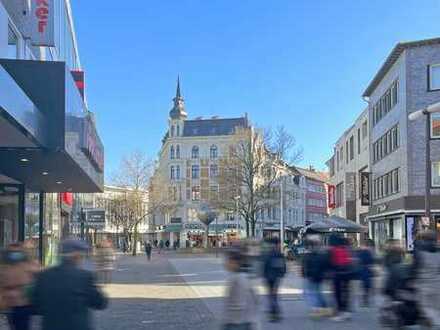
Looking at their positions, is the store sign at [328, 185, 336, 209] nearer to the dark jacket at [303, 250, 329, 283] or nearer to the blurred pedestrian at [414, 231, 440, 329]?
the dark jacket at [303, 250, 329, 283]

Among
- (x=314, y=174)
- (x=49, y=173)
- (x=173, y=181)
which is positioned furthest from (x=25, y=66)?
(x=314, y=174)

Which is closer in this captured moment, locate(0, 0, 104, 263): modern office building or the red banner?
locate(0, 0, 104, 263): modern office building

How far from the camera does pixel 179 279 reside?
27219mm

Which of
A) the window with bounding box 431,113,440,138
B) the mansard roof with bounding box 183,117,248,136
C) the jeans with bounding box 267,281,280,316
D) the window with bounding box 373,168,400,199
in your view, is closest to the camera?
the jeans with bounding box 267,281,280,316

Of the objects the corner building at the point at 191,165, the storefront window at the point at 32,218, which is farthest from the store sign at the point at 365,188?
the corner building at the point at 191,165

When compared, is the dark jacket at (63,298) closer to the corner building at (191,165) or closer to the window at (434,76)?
the window at (434,76)

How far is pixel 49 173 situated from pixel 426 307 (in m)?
15.3

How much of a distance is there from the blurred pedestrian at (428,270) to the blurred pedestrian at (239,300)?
4.27 m

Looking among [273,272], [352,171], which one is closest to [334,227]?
[273,272]

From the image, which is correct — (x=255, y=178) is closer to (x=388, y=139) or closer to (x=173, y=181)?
(x=388, y=139)

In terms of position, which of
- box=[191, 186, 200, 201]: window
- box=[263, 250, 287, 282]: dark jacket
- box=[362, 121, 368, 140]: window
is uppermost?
box=[362, 121, 368, 140]: window

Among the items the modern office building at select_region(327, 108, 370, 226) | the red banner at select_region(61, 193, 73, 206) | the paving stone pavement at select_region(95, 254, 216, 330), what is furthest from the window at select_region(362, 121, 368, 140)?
the paving stone pavement at select_region(95, 254, 216, 330)

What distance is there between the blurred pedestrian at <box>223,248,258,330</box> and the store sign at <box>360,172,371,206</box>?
4817 cm

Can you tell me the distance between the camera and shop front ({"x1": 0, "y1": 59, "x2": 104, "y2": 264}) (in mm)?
13867
